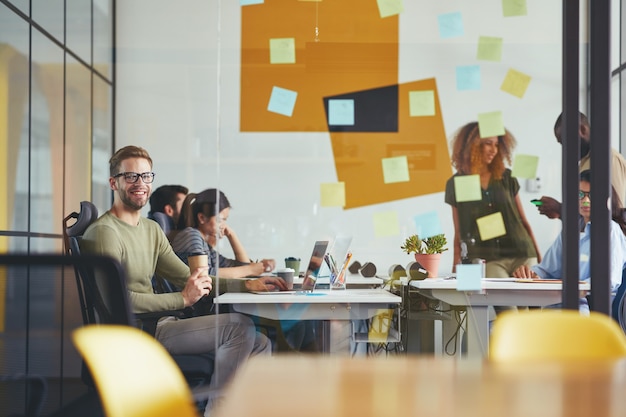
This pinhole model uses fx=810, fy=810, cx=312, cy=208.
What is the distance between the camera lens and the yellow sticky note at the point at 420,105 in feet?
13.4

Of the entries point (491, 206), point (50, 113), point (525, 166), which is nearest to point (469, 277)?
point (491, 206)

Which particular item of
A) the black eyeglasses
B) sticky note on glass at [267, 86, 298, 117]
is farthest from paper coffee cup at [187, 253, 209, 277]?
sticky note on glass at [267, 86, 298, 117]

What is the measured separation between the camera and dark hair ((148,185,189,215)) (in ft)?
13.2

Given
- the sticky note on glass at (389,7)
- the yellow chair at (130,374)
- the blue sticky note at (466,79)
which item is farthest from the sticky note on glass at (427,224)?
the yellow chair at (130,374)

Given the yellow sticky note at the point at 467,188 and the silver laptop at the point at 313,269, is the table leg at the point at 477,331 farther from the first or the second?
the silver laptop at the point at 313,269

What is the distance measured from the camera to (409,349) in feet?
13.3

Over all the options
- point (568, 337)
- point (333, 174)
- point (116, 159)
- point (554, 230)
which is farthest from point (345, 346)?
point (568, 337)

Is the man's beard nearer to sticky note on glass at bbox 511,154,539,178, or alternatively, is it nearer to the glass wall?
the glass wall

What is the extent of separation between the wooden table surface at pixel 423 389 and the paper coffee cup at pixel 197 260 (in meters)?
2.20

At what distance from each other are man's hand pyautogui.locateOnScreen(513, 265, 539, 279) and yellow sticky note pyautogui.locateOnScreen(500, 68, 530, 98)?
881 mm

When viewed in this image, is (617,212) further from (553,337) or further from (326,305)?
(553,337)

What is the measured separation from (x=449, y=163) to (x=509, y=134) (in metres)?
0.35

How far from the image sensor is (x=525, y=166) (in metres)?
4.13

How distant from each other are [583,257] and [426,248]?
0.78 meters
